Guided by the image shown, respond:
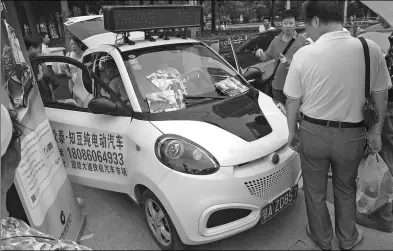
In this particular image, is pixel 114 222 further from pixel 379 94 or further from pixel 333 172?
pixel 379 94

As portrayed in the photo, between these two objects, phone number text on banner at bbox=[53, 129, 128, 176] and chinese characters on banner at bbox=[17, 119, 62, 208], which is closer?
chinese characters on banner at bbox=[17, 119, 62, 208]

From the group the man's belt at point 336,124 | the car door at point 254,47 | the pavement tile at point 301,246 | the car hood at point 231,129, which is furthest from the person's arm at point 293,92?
the car door at point 254,47

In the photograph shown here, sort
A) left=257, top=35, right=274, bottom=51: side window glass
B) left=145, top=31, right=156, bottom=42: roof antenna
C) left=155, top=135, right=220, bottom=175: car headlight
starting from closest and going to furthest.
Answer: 1. left=155, top=135, right=220, bottom=175: car headlight
2. left=145, top=31, right=156, bottom=42: roof antenna
3. left=257, top=35, right=274, bottom=51: side window glass

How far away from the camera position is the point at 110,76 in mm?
3189

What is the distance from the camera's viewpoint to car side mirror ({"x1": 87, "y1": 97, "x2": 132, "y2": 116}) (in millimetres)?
2770

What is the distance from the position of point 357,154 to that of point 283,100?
2122 millimetres

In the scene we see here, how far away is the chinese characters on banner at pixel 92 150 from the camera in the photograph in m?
2.89

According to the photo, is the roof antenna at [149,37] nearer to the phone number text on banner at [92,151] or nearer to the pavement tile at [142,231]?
the phone number text on banner at [92,151]

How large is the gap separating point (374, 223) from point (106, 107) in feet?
8.07

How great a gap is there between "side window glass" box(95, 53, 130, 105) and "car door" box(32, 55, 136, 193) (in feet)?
0.16

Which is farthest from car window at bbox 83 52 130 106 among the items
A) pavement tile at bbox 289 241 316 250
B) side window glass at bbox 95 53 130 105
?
pavement tile at bbox 289 241 316 250

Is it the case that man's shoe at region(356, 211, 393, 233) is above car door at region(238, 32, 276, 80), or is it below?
below

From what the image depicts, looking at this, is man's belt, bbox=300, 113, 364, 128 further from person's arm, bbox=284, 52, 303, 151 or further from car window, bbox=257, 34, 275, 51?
car window, bbox=257, 34, 275, 51

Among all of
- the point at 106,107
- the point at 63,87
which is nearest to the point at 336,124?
the point at 106,107
